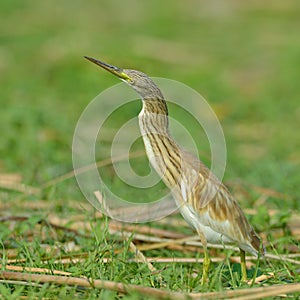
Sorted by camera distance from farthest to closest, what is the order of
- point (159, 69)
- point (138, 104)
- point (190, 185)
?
point (159, 69) → point (138, 104) → point (190, 185)

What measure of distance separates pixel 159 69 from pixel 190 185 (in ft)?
16.6

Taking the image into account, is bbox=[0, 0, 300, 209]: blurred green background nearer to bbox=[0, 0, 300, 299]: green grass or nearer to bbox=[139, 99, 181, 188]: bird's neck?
bbox=[0, 0, 300, 299]: green grass

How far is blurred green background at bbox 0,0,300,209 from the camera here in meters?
4.92

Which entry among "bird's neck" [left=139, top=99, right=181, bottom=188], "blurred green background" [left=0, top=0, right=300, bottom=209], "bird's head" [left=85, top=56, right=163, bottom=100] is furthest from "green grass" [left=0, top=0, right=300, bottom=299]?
"bird's head" [left=85, top=56, right=163, bottom=100]

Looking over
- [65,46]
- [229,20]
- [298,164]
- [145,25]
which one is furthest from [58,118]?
[229,20]

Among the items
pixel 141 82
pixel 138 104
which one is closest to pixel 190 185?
pixel 141 82

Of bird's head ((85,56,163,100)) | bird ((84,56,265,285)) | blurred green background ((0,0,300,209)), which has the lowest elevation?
bird ((84,56,265,285))

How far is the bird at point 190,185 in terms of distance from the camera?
275 centimetres

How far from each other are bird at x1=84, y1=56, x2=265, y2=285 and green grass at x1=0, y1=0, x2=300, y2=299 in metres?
0.15

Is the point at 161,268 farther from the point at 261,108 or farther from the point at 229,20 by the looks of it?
the point at 229,20

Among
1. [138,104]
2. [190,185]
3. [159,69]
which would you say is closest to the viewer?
[190,185]

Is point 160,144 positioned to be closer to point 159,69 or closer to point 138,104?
point 138,104

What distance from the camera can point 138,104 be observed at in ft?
21.2

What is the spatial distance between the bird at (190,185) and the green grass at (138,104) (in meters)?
0.15
